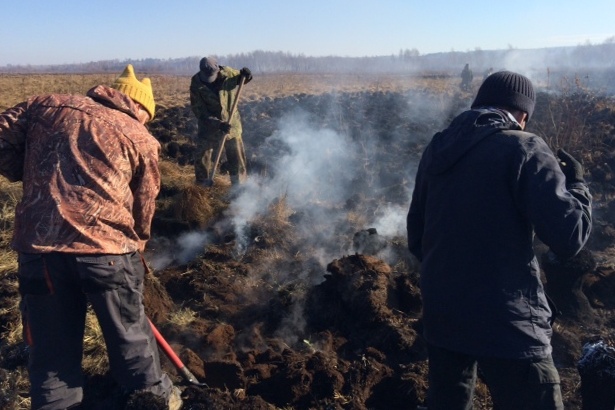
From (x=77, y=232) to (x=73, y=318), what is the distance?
0.53m

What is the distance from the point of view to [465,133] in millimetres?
2117

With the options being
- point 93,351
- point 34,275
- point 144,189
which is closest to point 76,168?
point 144,189

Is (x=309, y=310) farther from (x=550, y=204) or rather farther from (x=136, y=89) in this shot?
(x=550, y=204)

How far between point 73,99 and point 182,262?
3353 millimetres

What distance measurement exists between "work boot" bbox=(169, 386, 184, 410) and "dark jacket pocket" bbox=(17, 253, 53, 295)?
0.98 metres

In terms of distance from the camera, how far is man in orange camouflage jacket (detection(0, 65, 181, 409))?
8.17 feet

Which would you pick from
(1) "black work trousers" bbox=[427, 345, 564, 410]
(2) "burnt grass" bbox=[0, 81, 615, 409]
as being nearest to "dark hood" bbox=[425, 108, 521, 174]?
(1) "black work trousers" bbox=[427, 345, 564, 410]

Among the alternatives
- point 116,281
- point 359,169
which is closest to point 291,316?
point 116,281

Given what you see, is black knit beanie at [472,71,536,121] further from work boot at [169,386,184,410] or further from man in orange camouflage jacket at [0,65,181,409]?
work boot at [169,386,184,410]

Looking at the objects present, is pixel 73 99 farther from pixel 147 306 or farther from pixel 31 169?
pixel 147 306

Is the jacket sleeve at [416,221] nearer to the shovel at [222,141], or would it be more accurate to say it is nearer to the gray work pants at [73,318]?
the gray work pants at [73,318]

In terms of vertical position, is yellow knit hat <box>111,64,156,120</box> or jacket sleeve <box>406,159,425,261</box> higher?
yellow knit hat <box>111,64,156,120</box>

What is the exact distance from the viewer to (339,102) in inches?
656

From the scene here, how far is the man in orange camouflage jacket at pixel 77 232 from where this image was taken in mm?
2490
